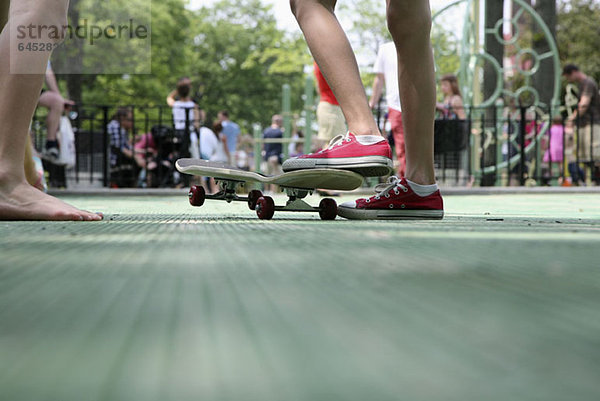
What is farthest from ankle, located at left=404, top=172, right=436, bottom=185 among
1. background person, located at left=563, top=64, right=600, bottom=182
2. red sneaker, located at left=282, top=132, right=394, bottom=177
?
background person, located at left=563, top=64, right=600, bottom=182

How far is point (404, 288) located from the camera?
88 centimetres

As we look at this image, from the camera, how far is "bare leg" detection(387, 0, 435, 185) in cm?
300

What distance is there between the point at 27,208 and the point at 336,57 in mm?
1376

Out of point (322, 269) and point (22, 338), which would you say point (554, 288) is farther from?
point (22, 338)

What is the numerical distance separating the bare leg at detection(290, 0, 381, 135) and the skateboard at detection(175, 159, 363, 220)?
228mm

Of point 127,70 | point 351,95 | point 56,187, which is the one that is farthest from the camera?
point 127,70

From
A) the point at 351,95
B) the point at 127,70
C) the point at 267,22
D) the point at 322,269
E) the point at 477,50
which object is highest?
the point at 267,22

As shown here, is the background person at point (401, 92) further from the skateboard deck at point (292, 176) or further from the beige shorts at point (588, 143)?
the beige shorts at point (588, 143)

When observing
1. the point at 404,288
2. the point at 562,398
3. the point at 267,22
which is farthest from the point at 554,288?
the point at 267,22

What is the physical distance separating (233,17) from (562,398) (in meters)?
45.9

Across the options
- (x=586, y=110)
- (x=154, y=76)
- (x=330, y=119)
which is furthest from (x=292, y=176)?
(x=154, y=76)

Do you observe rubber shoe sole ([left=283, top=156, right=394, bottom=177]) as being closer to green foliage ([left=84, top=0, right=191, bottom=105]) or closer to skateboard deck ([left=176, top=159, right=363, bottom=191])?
skateboard deck ([left=176, top=159, right=363, bottom=191])

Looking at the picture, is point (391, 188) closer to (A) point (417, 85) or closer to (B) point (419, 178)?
(B) point (419, 178)

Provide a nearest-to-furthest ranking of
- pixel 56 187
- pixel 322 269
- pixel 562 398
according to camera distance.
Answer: pixel 562 398, pixel 322 269, pixel 56 187
